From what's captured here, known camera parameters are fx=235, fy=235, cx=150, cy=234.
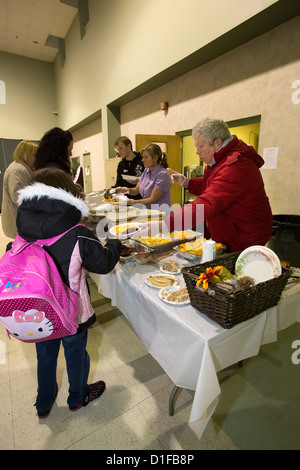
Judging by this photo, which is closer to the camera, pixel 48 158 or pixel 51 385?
pixel 51 385

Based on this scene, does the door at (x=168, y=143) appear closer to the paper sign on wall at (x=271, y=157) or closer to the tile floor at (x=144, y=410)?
the paper sign on wall at (x=271, y=157)

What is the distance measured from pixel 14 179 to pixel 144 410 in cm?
193

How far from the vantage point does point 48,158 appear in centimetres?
197

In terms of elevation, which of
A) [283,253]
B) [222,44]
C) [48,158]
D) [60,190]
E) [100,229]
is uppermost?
[222,44]

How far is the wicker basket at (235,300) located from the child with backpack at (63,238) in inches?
15.8

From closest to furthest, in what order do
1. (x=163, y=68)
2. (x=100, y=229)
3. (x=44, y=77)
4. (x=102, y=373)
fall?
(x=102, y=373), (x=100, y=229), (x=163, y=68), (x=44, y=77)

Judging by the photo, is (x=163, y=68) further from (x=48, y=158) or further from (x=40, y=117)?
(x=40, y=117)

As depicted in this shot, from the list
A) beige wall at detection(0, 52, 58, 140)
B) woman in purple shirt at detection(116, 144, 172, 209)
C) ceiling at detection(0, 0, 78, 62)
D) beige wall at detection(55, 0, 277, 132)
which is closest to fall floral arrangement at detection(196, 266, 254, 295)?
woman in purple shirt at detection(116, 144, 172, 209)

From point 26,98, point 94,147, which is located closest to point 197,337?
point 94,147

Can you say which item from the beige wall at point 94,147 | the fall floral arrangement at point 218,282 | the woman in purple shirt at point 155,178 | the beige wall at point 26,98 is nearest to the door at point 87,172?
the beige wall at point 94,147

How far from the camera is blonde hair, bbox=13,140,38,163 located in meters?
2.10

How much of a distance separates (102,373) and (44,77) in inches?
401

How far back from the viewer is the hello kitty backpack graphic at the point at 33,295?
0.85 m

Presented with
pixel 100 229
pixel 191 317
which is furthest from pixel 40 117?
pixel 191 317
